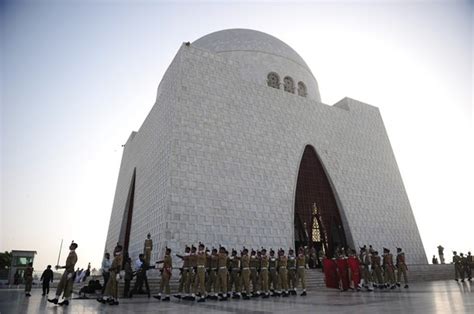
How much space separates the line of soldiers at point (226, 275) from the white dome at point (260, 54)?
38.5ft

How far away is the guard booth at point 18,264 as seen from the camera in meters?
18.8

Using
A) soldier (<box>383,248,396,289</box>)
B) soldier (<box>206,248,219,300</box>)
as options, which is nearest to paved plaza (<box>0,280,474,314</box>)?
soldier (<box>206,248,219,300</box>)

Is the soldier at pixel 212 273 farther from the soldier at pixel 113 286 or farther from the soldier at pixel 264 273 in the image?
the soldier at pixel 113 286

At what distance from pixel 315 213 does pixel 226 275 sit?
9.18 metres

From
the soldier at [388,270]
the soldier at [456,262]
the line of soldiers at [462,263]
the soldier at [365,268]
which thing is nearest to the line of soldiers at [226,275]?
the soldier at [365,268]

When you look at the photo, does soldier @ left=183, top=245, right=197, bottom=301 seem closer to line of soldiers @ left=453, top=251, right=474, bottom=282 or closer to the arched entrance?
the arched entrance

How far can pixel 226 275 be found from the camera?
8008mm

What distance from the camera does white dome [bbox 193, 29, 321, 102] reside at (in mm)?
19406

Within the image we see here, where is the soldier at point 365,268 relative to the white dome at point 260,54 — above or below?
below

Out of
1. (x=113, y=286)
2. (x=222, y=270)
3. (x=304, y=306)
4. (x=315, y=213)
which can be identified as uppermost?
(x=315, y=213)

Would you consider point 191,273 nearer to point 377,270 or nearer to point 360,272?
point 360,272

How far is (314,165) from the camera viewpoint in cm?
1705

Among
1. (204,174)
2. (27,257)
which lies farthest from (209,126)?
(27,257)

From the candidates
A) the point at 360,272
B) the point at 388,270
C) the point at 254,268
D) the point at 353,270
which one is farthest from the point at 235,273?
the point at 388,270
